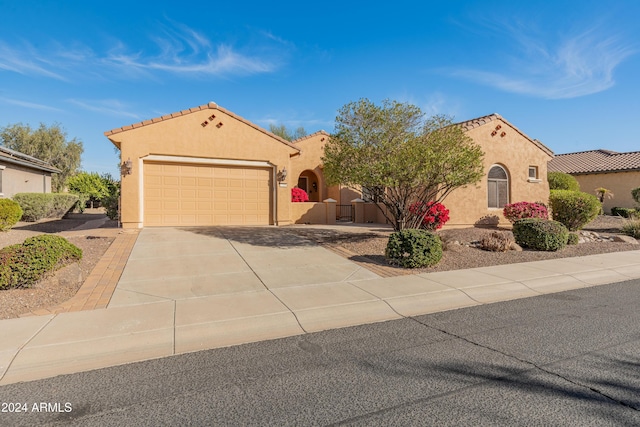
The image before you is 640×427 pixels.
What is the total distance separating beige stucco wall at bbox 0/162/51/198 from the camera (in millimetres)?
18078

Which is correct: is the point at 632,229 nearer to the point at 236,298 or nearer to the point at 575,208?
the point at 575,208

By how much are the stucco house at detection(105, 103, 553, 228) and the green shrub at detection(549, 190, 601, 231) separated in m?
1.86

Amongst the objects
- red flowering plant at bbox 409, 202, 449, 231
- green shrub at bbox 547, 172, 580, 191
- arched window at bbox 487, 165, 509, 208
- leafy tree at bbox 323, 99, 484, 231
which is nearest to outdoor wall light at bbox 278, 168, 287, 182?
leafy tree at bbox 323, 99, 484, 231

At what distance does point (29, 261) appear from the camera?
579cm

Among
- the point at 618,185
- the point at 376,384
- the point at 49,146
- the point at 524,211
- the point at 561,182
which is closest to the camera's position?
the point at 376,384

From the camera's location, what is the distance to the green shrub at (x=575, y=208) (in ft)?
45.8

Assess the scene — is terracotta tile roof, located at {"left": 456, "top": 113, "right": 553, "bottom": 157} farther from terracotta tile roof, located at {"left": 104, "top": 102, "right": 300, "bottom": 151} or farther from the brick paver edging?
the brick paver edging

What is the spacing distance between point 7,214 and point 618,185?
32.9 m

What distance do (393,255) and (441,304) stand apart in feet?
8.50

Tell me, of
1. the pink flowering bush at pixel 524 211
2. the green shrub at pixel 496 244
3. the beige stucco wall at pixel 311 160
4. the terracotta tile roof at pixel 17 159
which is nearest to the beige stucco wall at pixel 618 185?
the pink flowering bush at pixel 524 211

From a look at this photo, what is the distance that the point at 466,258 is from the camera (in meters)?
9.25

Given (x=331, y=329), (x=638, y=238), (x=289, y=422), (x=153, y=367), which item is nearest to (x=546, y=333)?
(x=331, y=329)

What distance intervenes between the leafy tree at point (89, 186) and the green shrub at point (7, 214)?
1811cm

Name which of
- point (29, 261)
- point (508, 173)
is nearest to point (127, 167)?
point (29, 261)
